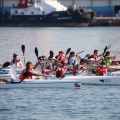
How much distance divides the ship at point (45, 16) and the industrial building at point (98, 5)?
15.3ft

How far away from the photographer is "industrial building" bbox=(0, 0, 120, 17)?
10238 centimetres

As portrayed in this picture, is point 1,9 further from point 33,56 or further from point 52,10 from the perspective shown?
point 33,56

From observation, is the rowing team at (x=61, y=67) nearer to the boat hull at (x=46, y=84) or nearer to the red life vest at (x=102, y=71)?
the red life vest at (x=102, y=71)

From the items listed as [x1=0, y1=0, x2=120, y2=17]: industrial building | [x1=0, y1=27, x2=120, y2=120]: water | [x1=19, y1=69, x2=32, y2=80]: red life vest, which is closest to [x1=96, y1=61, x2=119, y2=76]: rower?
[x1=0, y1=27, x2=120, y2=120]: water

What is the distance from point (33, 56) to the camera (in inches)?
1767

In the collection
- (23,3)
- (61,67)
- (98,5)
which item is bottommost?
(61,67)

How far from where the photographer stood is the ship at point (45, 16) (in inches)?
3671

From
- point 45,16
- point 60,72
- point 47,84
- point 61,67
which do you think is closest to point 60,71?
point 60,72

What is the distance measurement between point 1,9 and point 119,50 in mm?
55117

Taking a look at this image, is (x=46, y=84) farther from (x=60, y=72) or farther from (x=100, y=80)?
(x=100, y=80)

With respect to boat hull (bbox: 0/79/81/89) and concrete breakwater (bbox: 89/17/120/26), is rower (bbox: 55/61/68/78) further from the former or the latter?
concrete breakwater (bbox: 89/17/120/26)

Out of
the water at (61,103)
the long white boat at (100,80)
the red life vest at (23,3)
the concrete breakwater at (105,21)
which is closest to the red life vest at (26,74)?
the water at (61,103)

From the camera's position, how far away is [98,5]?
10281 cm

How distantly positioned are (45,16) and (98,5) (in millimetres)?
11806
